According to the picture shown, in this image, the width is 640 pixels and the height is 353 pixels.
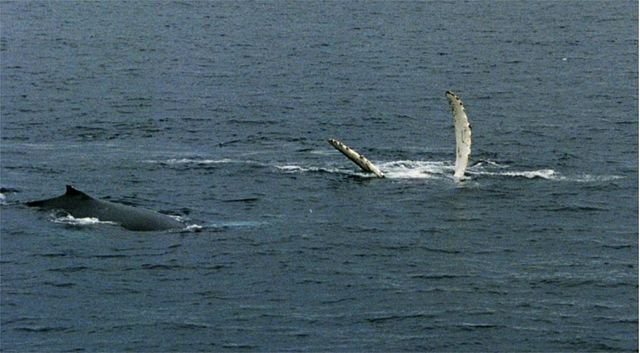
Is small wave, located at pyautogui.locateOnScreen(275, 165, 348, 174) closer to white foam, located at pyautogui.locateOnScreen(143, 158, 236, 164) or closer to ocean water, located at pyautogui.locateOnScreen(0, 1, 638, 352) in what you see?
ocean water, located at pyautogui.locateOnScreen(0, 1, 638, 352)

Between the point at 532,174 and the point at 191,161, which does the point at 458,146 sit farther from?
the point at 191,161

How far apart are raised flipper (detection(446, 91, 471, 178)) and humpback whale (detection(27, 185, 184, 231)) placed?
1597cm

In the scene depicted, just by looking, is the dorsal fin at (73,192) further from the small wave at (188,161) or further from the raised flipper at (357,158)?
the raised flipper at (357,158)

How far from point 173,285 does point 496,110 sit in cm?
4731

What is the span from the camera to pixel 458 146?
7388cm

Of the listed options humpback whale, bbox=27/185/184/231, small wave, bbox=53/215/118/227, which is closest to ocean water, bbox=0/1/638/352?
small wave, bbox=53/215/118/227

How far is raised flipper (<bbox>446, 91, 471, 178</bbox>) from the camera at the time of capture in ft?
242

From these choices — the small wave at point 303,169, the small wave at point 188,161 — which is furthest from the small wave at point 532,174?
the small wave at point 188,161

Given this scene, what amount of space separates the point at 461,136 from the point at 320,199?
8.36m

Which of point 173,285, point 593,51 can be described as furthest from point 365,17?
point 173,285

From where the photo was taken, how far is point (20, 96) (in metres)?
104

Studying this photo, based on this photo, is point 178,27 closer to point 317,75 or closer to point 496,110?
point 317,75

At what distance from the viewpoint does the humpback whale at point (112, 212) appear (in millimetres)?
63625

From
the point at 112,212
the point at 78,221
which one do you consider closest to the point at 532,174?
the point at 112,212
